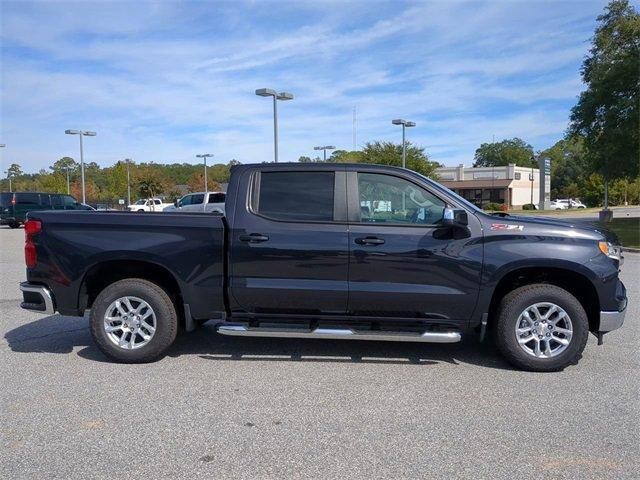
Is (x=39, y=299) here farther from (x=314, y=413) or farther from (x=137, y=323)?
(x=314, y=413)

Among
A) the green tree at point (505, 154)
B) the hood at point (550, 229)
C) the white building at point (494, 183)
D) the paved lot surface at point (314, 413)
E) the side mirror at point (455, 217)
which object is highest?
the green tree at point (505, 154)

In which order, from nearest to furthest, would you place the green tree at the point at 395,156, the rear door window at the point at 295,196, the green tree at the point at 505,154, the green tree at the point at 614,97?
1. the rear door window at the point at 295,196
2. the green tree at the point at 614,97
3. the green tree at the point at 395,156
4. the green tree at the point at 505,154

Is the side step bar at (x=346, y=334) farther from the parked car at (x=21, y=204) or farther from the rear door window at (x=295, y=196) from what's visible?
the parked car at (x=21, y=204)

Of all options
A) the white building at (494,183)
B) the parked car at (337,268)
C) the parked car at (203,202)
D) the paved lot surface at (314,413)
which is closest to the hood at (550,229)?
the parked car at (337,268)

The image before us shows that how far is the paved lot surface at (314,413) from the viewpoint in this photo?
3.36m

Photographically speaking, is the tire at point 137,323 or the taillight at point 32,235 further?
the taillight at point 32,235

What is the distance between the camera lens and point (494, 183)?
3004 inches

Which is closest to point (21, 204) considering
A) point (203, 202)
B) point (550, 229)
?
point (203, 202)

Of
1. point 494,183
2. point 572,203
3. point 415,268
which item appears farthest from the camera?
point 572,203

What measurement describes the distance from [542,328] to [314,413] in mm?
2326

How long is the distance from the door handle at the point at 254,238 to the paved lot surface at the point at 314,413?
3.98ft

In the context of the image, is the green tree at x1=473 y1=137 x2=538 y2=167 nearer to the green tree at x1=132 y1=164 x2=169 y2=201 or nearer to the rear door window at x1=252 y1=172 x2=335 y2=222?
the green tree at x1=132 y1=164 x2=169 y2=201

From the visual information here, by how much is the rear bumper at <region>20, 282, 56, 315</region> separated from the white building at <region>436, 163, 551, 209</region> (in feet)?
232

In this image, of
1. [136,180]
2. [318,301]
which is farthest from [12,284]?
[136,180]
